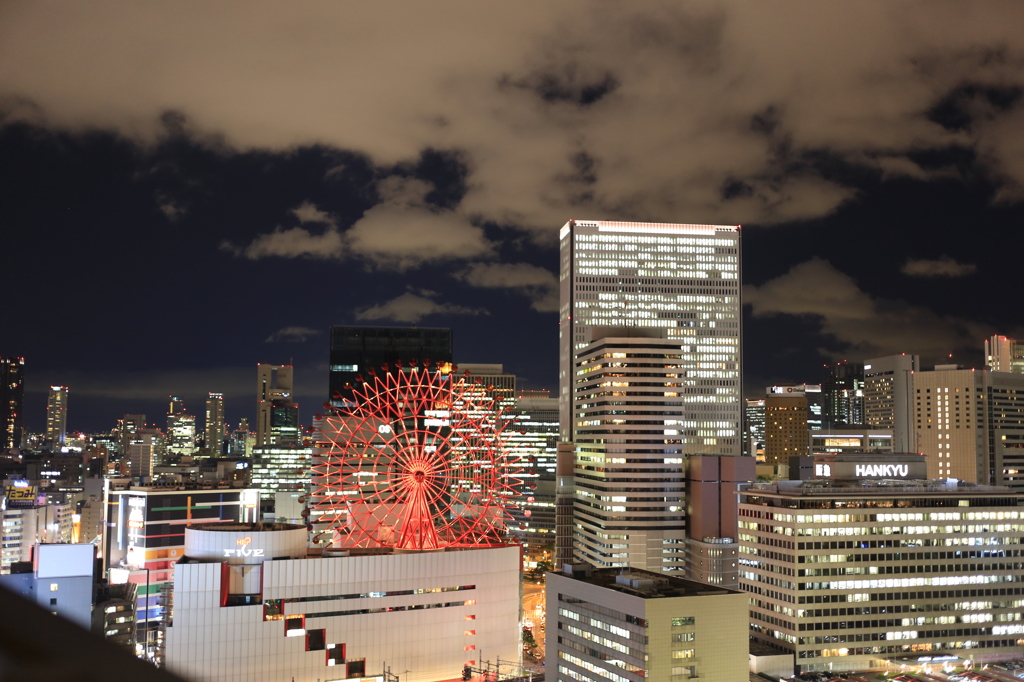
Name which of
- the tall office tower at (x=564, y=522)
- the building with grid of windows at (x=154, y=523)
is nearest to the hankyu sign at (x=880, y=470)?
the tall office tower at (x=564, y=522)

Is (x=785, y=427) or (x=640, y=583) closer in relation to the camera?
(x=640, y=583)

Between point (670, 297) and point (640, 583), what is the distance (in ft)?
262

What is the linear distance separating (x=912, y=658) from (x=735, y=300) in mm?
68260

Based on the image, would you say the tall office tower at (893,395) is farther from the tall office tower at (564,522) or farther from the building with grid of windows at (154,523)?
the building with grid of windows at (154,523)

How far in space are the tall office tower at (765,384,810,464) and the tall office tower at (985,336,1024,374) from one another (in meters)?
37.5

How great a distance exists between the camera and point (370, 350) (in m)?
139

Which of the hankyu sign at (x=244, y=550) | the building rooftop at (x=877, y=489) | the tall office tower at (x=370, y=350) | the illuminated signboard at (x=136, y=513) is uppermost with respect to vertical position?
the tall office tower at (x=370, y=350)

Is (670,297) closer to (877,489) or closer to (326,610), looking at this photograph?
(877,489)

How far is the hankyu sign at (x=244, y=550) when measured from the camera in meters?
50.9

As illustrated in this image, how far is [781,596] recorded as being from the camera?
215ft

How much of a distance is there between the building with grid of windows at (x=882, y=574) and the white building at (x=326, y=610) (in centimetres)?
2298

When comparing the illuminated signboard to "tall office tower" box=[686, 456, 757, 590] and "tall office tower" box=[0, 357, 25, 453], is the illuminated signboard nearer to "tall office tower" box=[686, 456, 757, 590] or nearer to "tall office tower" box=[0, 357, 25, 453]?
"tall office tower" box=[686, 456, 757, 590]

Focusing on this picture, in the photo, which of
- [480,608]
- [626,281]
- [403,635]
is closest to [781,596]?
[480,608]

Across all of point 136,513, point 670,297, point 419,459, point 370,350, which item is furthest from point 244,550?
point 370,350
